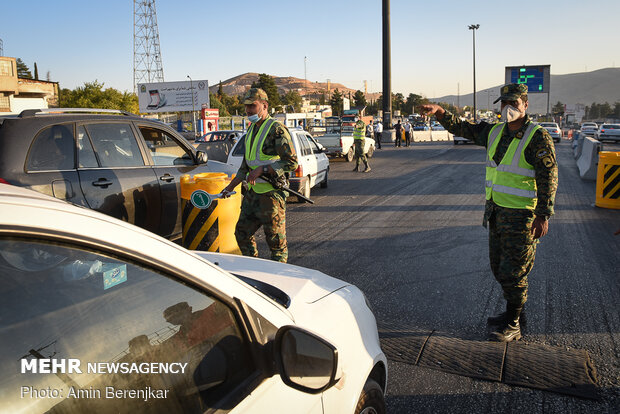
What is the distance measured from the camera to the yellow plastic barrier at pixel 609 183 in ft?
32.2

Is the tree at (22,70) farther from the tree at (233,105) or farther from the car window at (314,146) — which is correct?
the car window at (314,146)

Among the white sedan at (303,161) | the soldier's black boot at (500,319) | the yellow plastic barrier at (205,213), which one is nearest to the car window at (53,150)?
the yellow plastic barrier at (205,213)

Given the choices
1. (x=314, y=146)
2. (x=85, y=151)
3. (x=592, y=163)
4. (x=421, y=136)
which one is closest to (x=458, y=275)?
(x=85, y=151)

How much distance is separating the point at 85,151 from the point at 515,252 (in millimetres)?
4271

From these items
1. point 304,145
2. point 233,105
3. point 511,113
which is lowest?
point 304,145

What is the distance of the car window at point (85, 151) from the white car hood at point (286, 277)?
2910 mm

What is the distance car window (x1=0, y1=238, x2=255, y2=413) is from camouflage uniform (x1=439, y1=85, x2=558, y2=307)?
3.18 meters

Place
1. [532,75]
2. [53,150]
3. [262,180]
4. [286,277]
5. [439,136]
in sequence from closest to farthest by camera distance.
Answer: [286,277]
[53,150]
[262,180]
[532,75]
[439,136]

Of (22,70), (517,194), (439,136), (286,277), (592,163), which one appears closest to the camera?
(286,277)

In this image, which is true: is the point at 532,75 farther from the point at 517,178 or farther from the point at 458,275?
→ the point at 517,178

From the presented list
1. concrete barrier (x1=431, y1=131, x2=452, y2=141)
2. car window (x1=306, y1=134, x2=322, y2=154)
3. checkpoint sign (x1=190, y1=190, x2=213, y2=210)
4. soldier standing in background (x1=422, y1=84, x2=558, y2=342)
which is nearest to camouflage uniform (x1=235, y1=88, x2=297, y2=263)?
checkpoint sign (x1=190, y1=190, x2=213, y2=210)

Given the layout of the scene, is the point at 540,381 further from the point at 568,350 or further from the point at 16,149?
the point at 16,149

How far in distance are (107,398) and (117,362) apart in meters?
0.10

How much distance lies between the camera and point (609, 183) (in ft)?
32.4
